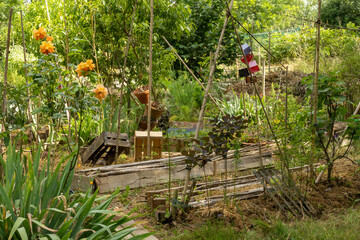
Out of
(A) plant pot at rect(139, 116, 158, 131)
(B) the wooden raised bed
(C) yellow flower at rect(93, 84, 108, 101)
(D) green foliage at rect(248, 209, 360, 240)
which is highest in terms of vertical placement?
(C) yellow flower at rect(93, 84, 108, 101)

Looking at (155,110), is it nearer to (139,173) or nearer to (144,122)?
(144,122)

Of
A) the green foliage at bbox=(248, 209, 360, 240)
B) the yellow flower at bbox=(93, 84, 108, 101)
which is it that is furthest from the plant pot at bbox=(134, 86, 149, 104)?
the green foliage at bbox=(248, 209, 360, 240)

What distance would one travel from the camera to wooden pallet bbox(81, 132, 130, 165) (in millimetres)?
4918

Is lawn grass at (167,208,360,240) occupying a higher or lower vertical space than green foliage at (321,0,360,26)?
lower

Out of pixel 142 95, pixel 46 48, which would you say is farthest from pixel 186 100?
pixel 46 48

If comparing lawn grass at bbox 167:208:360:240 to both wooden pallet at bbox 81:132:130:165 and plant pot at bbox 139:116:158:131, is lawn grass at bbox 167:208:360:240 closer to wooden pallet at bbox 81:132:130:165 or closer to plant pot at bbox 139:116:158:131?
wooden pallet at bbox 81:132:130:165

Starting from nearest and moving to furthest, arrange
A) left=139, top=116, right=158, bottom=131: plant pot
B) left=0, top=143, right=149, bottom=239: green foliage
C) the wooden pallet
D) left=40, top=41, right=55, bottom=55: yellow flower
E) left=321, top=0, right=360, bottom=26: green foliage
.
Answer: left=0, top=143, right=149, bottom=239: green foliage → left=40, top=41, right=55, bottom=55: yellow flower → the wooden pallet → left=139, top=116, right=158, bottom=131: plant pot → left=321, top=0, right=360, bottom=26: green foliage

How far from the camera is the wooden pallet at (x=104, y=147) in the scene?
194 inches

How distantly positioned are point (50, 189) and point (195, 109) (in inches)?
257

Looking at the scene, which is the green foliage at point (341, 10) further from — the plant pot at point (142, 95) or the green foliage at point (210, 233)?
the green foliage at point (210, 233)

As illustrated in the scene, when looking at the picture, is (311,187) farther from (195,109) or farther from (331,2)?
(331,2)

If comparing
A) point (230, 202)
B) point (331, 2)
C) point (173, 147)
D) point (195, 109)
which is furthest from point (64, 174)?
point (331, 2)

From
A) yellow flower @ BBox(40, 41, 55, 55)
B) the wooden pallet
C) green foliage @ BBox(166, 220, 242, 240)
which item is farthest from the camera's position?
the wooden pallet

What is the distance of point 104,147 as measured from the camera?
16.8 feet
